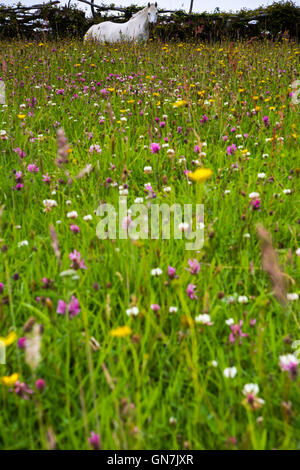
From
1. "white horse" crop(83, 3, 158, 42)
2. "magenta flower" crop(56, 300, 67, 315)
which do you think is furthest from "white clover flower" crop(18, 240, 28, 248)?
"white horse" crop(83, 3, 158, 42)

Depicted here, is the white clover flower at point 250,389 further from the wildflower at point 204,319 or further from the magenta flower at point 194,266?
the magenta flower at point 194,266

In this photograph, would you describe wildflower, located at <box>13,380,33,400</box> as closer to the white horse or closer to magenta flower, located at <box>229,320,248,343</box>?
magenta flower, located at <box>229,320,248,343</box>

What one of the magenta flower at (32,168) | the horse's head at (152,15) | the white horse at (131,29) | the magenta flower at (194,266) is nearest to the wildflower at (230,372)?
the magenta flower at (194,266)

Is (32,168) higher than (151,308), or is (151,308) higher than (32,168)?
(32,168)

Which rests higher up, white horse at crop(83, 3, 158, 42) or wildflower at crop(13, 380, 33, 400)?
white horse at crop(83, 3, 158, 42)

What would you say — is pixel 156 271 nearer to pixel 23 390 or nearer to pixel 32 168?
pixel 23 390

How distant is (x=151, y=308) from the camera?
1.90 meters

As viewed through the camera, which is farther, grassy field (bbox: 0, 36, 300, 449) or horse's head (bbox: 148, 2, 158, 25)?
horse's head (bbox: 148, 2, 158, 25)

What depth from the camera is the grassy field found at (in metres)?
1.40

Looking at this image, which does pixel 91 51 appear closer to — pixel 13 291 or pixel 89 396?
pixel 13 291

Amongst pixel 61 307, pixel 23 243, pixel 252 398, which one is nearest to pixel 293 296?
pixel 252 398

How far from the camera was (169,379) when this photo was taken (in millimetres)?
1671

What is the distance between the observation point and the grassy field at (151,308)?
4.58ft
